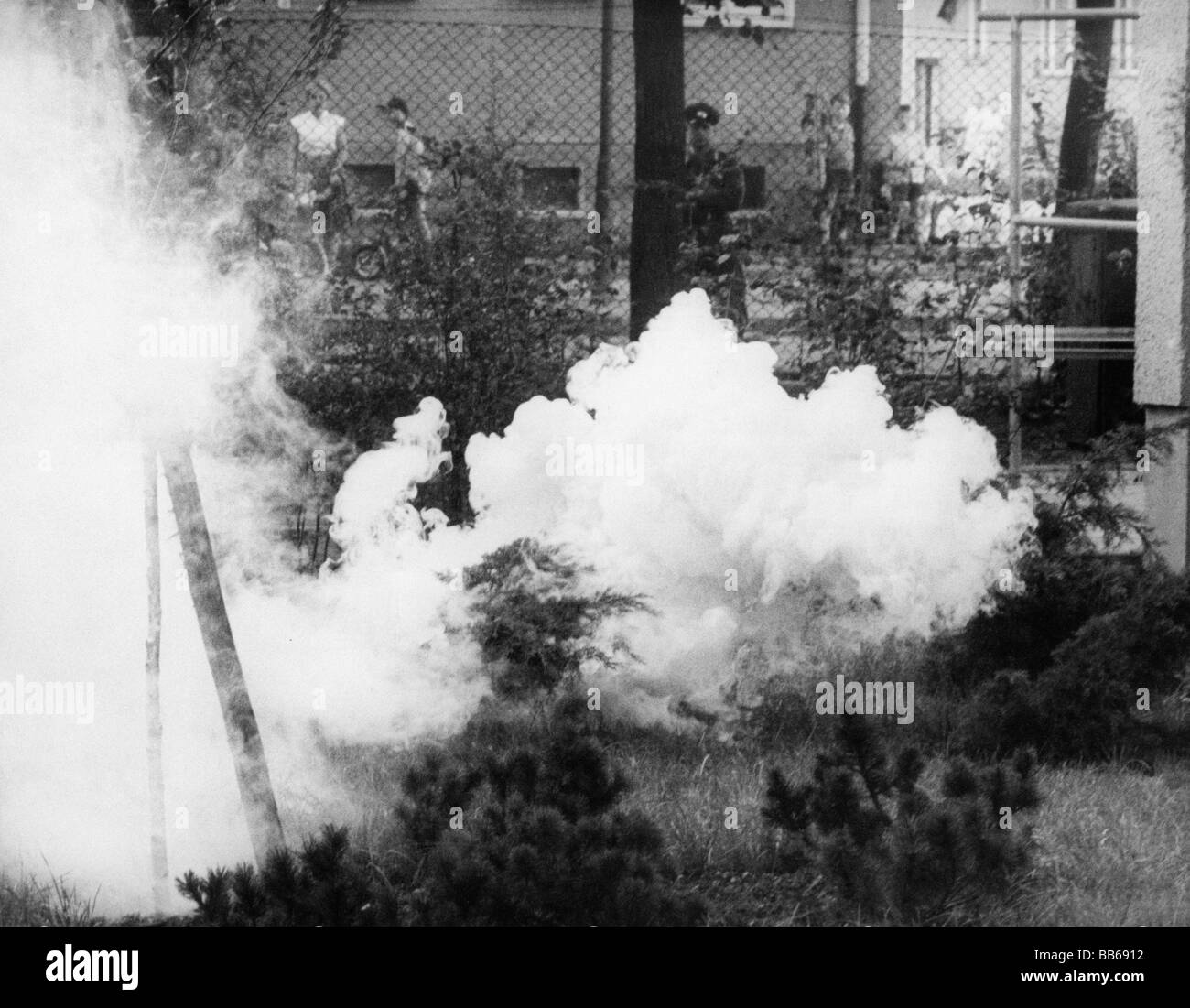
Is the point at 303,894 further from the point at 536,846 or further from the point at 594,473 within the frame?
the point at 594,473

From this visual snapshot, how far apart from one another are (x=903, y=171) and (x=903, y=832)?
2.02 meters

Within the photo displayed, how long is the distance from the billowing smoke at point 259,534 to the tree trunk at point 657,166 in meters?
0.37

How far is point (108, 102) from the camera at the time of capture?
4031mm

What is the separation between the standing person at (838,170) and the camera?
483 centimetres

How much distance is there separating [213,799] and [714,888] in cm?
126

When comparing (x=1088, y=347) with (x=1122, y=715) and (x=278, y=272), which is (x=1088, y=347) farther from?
(x=278, y=272)

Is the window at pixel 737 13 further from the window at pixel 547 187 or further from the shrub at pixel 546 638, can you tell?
the shrub at pixel 546 638

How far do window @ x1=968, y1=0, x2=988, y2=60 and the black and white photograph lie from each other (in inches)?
1.7

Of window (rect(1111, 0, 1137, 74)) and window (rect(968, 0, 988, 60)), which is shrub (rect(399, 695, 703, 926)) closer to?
window (rect(968, 0, 988, 60))

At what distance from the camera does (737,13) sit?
475cm

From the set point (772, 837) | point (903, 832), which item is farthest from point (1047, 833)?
point (772, 837)

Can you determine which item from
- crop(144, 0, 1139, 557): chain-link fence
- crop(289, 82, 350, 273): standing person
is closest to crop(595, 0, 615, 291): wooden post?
crop(144, 0, 1139, 557): chain-link fence
